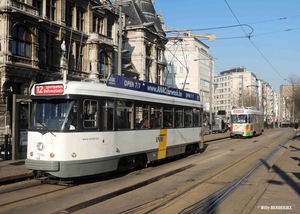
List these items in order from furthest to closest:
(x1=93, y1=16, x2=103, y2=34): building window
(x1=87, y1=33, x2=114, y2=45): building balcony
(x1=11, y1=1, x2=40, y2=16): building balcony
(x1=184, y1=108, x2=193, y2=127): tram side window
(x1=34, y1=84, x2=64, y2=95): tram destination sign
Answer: (x1=93, y1=16, x2=103, y2=34): building window < (x1=87, y1=33, x2=114, y2=45): building balcony < (x1=11, y1=1, x2=40, y2=16): building balcony < (x1=184, y1=108, x2=193, y2=127): tram side window < (x1=34, y1=84, x2=64, y2=95): tram destination sign

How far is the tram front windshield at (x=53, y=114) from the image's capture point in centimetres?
979

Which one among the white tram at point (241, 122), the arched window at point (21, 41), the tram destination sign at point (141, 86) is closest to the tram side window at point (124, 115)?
the tram destination sign at point (141, 86)

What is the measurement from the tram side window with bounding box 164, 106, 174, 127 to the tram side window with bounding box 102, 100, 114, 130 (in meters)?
4.19

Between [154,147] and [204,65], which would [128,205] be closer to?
[154,147]

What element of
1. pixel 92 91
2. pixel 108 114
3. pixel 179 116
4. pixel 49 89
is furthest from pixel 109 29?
pixel 49 89

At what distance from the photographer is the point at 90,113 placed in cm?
1030

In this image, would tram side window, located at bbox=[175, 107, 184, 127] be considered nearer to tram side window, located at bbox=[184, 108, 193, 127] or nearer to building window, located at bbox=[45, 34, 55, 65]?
tram side window, located at bbox=[184, 108, 193, 127]

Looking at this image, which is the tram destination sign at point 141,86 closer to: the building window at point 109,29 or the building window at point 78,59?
the building window at point 78,59

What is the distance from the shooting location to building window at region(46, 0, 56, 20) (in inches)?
1266

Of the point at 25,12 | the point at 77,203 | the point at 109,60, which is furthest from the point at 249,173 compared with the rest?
the point at 109,60

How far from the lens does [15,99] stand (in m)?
14.4

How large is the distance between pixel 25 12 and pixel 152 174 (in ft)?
68.0

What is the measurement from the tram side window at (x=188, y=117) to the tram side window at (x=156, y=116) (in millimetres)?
2963

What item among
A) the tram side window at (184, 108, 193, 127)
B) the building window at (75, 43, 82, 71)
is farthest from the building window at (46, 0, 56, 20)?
the tram side window at (184, 108, 193, 127)
